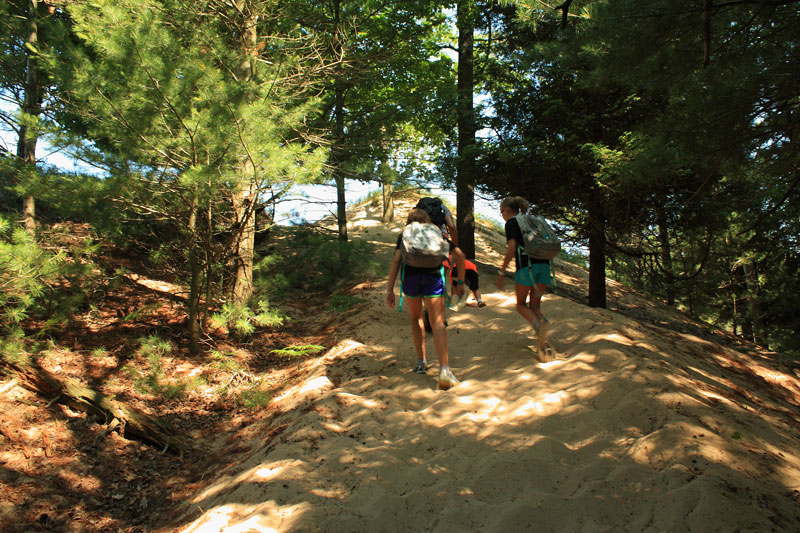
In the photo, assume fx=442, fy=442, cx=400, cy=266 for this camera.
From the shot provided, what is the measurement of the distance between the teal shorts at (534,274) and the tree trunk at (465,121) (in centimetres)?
434

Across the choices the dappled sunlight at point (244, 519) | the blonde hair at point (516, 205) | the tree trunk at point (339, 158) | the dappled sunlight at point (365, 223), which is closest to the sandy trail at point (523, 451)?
the dappled sunlight at point (244, 519)

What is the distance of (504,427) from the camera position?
145 inches

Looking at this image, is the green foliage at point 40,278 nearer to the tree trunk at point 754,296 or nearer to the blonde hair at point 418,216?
the blonde hair at point 418,216

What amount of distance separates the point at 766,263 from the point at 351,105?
11.7 m

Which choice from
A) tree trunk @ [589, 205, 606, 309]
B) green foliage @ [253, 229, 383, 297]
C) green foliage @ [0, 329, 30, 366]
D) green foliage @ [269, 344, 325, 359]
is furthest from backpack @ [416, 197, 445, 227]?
green foliage @ [0, 329, 30, 366]

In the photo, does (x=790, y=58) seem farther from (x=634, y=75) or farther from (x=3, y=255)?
(x=3, y=255)

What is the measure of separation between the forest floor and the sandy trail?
0.02 meters

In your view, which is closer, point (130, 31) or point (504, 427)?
point (504, 427)

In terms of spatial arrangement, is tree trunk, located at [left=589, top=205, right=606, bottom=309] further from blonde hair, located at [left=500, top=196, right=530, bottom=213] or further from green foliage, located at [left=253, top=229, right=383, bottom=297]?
green foliage, located at [left=253, top=229, right=383, bottom=297]

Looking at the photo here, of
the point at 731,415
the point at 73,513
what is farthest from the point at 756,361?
the point at 73,513

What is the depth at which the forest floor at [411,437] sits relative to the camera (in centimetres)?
267

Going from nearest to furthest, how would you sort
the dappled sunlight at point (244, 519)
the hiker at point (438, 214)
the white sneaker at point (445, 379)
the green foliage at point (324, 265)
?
the dappled sunlight at point (244, 519), the white sneaker at point (445, 379), the hiker at point (438, 214), the green foliage at point (324, 265)

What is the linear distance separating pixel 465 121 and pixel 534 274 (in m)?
5.60

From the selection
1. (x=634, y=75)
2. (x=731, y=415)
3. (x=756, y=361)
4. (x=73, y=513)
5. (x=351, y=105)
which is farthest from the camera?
(x=351, y=105)
